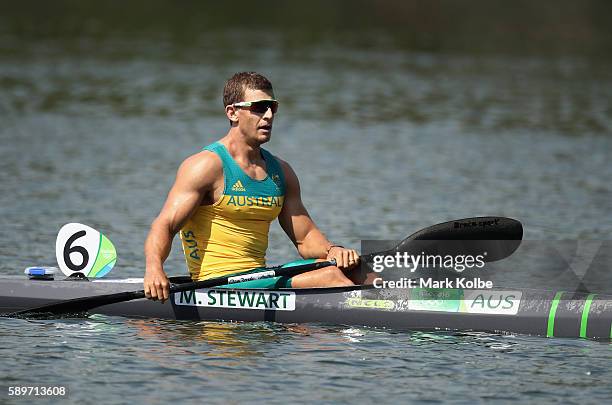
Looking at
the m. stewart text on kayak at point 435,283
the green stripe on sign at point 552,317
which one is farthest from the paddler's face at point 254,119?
the green stripe on sign at point 552,317

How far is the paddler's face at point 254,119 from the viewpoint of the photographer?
11.4 metres

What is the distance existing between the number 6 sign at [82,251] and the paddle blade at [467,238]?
2.75m

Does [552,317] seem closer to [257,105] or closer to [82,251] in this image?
[257,105]

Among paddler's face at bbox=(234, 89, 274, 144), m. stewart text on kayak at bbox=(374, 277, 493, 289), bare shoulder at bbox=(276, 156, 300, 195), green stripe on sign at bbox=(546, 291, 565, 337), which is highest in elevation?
paddler's face at bbox=(234, 89, 274, 144)

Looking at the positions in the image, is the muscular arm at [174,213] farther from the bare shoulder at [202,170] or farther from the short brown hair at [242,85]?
the short brown hair at [242,85]

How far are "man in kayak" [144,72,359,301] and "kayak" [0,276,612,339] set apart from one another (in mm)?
180

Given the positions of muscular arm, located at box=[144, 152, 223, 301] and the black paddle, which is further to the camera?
the black paddle

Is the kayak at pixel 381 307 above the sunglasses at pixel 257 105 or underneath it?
underneath

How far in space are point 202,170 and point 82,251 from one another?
172 centimetres

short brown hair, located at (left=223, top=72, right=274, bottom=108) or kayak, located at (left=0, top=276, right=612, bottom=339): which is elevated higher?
short brown hair, located at (left=223, top=72, right=274, bottom=108)

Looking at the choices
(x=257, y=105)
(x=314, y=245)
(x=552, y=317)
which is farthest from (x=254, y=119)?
(x=552, y=317)

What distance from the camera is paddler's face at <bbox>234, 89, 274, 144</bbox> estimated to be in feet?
37.3

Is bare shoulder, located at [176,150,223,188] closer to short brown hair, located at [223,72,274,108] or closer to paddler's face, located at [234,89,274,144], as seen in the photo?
paddler's face, located at [234,89,274,144]

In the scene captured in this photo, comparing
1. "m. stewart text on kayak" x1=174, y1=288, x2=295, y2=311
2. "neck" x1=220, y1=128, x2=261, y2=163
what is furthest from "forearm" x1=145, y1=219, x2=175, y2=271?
"neck" x1=220, y1=128, x2=261, y2=163
